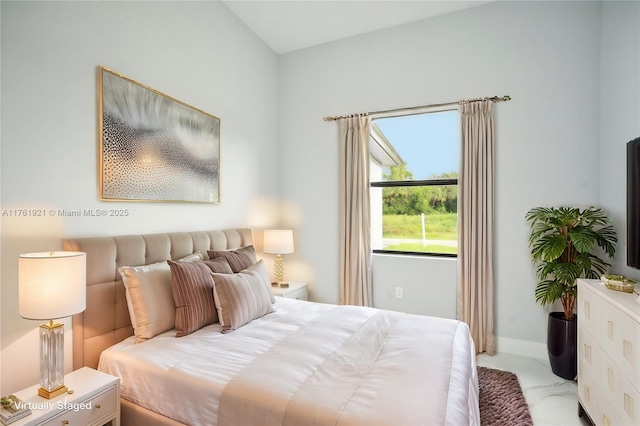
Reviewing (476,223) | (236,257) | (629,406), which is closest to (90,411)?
(236,257)

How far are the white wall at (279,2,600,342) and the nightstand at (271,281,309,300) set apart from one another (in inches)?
7.7

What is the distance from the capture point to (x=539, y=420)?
209 cm

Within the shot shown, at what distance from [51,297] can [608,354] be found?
→ 8.98 ft

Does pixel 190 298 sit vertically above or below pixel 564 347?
above

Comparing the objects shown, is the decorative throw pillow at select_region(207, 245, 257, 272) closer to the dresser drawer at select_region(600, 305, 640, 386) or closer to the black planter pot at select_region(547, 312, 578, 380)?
the dresser drawer at select_region(600, 305, 640, 386)

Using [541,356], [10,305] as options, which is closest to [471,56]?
[541,356]

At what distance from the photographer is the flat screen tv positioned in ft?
6.42

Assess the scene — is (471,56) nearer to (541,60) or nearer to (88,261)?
(541,60)

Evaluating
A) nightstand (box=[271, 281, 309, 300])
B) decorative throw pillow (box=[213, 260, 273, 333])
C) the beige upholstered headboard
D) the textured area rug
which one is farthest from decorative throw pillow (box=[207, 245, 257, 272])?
the textured area rug

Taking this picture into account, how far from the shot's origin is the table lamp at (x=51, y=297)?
1.42m

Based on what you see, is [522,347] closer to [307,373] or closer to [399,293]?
[399,293]

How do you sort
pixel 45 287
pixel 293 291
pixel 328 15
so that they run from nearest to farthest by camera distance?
pixel 45 287 → pixel 328 15 → pixel 293 291

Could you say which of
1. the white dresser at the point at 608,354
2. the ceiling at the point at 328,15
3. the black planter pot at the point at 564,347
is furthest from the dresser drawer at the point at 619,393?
the ceiling at the point at 328,15

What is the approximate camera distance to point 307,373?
60.4 inches
